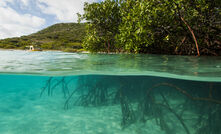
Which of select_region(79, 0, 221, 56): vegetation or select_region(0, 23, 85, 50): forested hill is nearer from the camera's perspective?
select_region(79, 0, 221, 56): vegetation

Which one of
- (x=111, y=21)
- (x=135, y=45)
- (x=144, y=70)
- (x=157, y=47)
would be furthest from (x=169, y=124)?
(x=111, y=21)

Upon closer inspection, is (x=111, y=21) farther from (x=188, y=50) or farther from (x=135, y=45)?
(x=188, y=50)

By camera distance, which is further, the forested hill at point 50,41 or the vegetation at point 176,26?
the forested hill at point 50,41

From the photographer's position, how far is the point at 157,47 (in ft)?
49.5

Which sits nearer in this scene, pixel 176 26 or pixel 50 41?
pixel 176 26

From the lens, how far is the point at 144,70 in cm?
736

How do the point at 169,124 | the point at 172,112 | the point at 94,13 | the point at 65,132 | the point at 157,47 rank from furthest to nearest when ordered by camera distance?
the point at 94,13 → the point at 157,47 → the point at 172,112 → the point at 169,124 → the point at 65,132

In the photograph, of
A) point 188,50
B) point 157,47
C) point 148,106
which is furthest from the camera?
point 157,47

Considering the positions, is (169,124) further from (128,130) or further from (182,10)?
(182,10)

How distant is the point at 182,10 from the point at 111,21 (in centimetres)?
926

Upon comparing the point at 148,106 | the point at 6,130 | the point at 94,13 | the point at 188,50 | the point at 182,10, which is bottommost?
the point at 148,106

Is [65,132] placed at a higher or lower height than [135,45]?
lower

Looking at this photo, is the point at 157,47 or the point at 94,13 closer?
the point at 157,47

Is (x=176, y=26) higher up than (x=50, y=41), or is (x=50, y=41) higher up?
(x=50, y=41)
